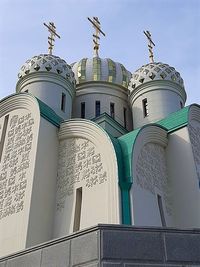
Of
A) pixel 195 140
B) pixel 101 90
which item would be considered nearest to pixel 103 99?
pixel 101 90

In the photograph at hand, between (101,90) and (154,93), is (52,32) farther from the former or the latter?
(154,93)

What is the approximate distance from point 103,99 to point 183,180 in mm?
4460

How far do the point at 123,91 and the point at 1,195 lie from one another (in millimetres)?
5434

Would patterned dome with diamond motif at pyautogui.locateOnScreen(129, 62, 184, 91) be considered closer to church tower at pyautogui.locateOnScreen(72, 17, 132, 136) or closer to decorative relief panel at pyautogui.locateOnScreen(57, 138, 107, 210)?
church tower at pyautogui.locateOnScreen(72, 17, 132, 136)

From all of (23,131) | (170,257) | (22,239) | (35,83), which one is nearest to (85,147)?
(23,131)

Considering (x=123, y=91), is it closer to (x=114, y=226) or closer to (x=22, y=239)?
(x=22, y=239)

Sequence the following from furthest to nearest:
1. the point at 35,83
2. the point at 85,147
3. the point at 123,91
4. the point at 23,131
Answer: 1. the point at 123,91
2. the point at 35,83
3. the point at 23,131
4. the point at 85,147

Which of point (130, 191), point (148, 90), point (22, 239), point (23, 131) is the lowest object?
point (22, 239)

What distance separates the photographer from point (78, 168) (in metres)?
6.48

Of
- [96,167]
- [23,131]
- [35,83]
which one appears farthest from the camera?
[35,83]

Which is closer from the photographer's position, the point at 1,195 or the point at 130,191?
the point at 130,191

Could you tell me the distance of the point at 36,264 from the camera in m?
2.93

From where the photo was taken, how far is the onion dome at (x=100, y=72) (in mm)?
10832

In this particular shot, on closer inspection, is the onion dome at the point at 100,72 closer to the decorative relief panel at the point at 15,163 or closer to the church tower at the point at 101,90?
the church tower at the point at 101,90
